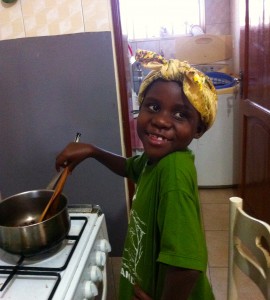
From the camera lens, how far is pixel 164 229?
65cm

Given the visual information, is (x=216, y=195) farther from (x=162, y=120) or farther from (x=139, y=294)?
(x=162, y=120)

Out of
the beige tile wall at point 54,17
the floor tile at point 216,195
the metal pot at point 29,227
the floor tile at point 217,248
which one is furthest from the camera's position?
the floor tile at point 216,195

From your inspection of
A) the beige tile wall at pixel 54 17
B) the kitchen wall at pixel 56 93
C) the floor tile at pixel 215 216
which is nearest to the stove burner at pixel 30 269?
the kitchen wall at pixel 56 93

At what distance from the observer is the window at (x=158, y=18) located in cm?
381

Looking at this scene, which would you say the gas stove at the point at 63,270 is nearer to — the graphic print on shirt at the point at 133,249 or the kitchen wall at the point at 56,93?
the graphic print on shirt at the point at 133,249

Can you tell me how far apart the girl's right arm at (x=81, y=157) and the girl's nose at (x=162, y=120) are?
342 mm

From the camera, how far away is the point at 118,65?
4.06 feet

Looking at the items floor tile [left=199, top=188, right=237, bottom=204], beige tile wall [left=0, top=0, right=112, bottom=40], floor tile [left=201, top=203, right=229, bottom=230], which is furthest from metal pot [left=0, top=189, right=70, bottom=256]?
floor tile [left=199, top=188, right=237, bottom=204]

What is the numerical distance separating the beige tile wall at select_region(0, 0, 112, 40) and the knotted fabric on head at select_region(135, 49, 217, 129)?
558 millimetres

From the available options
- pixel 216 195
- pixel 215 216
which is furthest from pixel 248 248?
pixel 216 195

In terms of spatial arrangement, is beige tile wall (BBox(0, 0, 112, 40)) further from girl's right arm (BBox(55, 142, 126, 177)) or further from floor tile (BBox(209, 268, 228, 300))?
floor tile (BBox(209, 268, 228, 300))

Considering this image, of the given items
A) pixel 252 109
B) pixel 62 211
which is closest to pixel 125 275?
pixel 62 211

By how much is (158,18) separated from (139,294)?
3755 millimetres

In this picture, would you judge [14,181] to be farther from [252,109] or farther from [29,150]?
[252,109]
